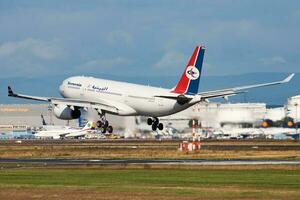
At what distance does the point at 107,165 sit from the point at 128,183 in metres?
15.0

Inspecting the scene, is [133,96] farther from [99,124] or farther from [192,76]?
[192,76]

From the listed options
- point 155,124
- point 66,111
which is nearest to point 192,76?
point 155,124

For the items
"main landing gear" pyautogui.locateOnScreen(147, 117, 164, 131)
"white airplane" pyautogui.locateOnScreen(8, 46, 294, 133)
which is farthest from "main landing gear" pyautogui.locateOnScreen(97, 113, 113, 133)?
"main landing gear" pyautogui.locateOnScreen(147, 117, 164, 131)

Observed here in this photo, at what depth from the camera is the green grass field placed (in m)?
42.3

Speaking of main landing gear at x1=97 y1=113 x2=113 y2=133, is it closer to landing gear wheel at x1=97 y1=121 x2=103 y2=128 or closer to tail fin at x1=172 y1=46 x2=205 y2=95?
landing gear wheel at x1=97 y1=121 x2=103 y2=128

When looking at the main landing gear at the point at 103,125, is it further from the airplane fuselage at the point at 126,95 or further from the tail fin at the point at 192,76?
the tail fin at the point at 192,76

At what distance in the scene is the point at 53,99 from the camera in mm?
112875

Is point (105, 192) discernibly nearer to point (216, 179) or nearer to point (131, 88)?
point (216, 179)

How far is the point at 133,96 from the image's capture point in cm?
10712

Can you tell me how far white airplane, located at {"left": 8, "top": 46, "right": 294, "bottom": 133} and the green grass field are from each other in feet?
145

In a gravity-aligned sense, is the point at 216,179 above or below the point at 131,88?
below

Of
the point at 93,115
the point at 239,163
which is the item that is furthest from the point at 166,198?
the point at 93,115

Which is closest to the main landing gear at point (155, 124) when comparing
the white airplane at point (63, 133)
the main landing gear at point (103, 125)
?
the main landing gear at point (103, 125)

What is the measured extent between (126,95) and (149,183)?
59640 mm
